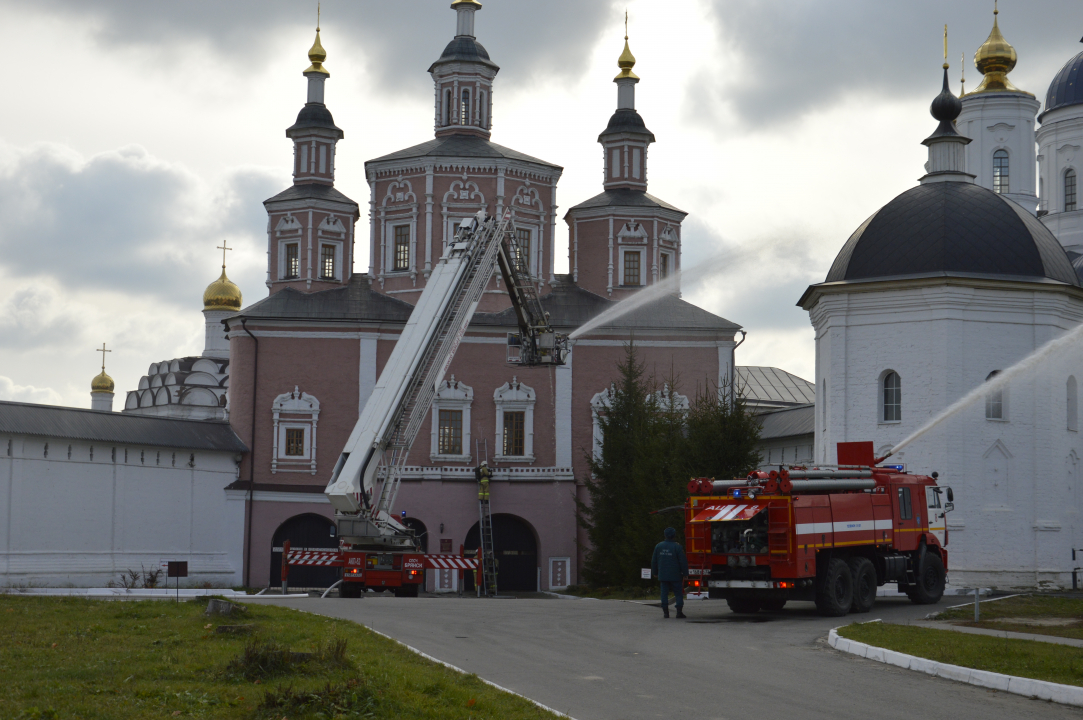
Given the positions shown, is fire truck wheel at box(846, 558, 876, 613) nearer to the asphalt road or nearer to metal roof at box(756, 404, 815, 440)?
→ the asphalt road

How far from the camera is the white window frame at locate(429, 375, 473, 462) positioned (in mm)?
41312

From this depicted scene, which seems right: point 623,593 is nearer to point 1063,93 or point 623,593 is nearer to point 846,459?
point 846,459

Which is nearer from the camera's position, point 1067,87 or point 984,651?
point 984,651

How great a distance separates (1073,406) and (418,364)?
16.9 metres

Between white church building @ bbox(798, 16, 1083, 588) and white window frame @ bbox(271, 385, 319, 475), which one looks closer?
white church building @ bbox(798, 16, 1083, 588)

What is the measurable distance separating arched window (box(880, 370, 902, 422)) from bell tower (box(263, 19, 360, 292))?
2116 centimetres

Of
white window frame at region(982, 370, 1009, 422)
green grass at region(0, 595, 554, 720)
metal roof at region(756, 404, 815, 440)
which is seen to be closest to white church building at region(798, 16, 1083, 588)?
white window frame at region(982, 370, 1009, 422)

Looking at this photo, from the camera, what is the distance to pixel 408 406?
2872cm

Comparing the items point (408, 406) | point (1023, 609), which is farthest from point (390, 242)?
point (1023, 609)

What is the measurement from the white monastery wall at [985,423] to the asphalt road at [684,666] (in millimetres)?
10272

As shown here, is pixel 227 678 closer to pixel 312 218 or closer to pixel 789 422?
pixel 312 218

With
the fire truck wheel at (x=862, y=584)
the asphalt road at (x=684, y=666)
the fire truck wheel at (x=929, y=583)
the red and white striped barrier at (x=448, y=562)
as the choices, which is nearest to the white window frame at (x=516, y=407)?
the red and white striped barrier at (x=448, y=562)

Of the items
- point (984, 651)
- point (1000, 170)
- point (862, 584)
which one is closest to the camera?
point (984, 651)

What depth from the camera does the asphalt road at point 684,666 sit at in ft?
34.5
